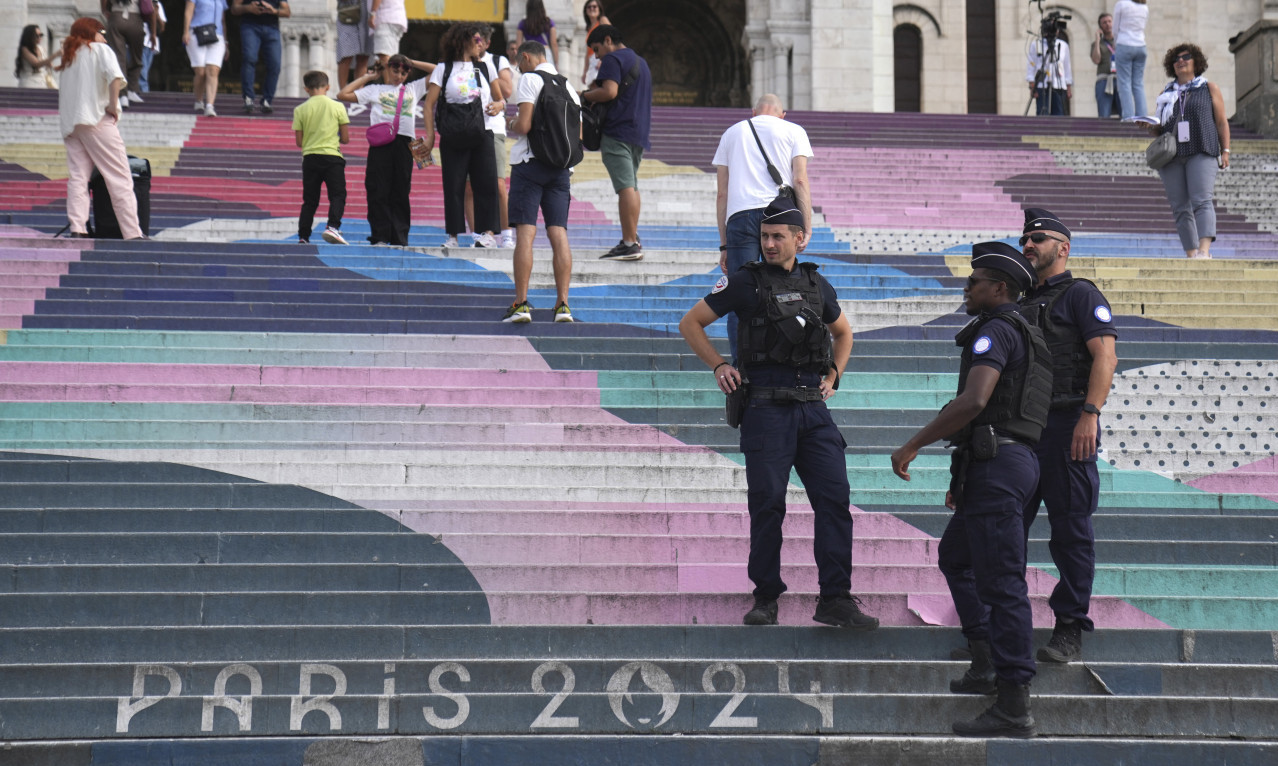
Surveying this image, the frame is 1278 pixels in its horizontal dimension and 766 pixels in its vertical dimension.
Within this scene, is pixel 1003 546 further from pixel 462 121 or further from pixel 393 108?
pixel 393 108

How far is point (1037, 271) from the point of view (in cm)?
593

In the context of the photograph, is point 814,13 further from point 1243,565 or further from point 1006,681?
point 1006,681

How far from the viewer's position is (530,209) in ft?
30.2

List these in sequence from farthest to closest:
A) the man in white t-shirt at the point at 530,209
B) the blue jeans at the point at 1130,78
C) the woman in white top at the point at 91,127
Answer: the blue jeans at the point at 1130,78 < the woman in white top at the point at 91,127 < the man in white t-shirt at the point at 530,209

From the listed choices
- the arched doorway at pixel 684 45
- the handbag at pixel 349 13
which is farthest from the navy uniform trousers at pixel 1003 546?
the arched doorway at pixel 684 45

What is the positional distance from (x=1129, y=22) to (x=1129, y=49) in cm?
32

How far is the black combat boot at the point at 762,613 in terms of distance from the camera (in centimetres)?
585

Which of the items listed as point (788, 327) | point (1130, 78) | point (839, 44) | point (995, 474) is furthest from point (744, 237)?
point (839, 44)

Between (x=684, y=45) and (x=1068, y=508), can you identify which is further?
(x=684, y=45)

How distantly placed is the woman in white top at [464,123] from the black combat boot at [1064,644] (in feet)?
20.7

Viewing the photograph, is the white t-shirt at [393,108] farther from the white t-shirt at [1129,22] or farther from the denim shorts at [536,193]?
the white t-shirt at [1129,22]

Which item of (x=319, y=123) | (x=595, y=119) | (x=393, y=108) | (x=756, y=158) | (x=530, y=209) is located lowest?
(x=530, y=209)

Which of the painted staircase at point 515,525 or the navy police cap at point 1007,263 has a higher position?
the navy police cap at point 1007,263

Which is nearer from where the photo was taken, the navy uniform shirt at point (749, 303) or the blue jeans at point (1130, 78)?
the navy uniform shirt at point (749, 303)
